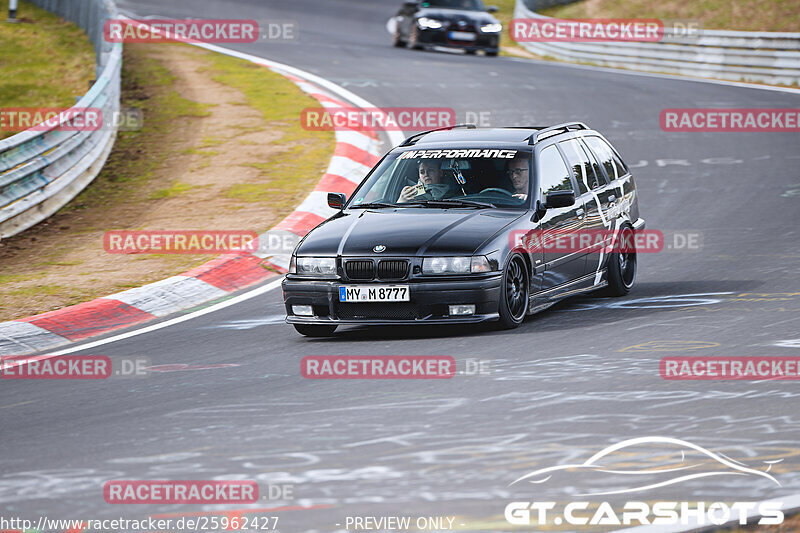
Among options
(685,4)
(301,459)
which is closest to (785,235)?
(301,459)

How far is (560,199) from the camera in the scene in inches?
384

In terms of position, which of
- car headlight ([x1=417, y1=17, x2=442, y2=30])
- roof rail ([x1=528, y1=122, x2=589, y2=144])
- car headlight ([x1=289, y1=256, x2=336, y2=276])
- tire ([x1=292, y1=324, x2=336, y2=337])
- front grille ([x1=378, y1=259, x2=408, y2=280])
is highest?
roof rail ([x1=528, y1=122, x2=589, y2=144])

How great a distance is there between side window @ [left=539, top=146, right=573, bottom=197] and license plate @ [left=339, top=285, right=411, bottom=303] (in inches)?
67.6

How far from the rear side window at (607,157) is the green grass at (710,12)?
21545mm

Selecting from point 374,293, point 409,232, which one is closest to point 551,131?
point 409,232

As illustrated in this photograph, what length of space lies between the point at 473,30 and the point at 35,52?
9679mm

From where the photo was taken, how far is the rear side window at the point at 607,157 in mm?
11375

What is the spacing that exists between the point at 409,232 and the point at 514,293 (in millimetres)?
878

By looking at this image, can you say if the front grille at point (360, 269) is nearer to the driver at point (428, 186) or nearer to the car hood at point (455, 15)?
the driver at point (428, 186)

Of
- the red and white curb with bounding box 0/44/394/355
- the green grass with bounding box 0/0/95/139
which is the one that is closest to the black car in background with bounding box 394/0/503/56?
the green grass with bounding box 0/0/95/139

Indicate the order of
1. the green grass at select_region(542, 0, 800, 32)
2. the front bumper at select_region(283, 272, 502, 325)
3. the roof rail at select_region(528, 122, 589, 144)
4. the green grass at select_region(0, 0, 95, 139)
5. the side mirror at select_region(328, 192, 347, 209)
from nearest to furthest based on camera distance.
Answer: the front bumper at select_region(283, 272, 502, 325) < the side mirror at select_region(328, 192, 347, 209) < the roof rail at select_region(528, 122, 589, 144) < the green grass at select_region(0, 0, 95, 139) < the green grass at select_region(542, 0, 800, 32)

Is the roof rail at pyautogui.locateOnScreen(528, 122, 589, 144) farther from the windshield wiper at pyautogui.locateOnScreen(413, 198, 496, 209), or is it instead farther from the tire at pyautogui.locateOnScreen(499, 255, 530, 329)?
the tire at pyautogui.locateOnScreen(499, 255, 530, 329)

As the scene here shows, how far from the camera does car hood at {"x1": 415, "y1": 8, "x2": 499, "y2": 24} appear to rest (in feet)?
95.2

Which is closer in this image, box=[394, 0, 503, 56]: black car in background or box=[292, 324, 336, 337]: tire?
box=[292, 324, 336, 337]: tire
